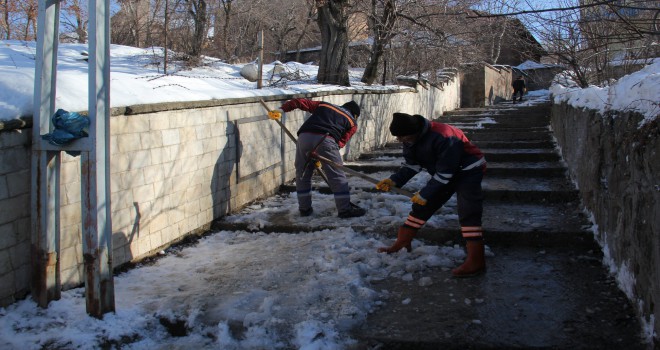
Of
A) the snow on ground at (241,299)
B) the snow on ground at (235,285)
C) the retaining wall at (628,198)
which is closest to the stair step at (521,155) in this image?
the snow on ground at (235,285)

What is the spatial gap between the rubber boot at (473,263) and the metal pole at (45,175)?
2999 mm

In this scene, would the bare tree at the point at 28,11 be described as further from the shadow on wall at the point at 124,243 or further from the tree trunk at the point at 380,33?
the shadow on wall at the point at 124,243

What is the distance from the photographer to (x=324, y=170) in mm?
6449

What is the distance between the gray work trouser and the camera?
246 inches

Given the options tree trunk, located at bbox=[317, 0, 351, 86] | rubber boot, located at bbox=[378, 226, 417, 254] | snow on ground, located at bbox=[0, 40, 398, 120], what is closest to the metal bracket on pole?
snow on ground, located at bbox=[0, 40, 398, 120]

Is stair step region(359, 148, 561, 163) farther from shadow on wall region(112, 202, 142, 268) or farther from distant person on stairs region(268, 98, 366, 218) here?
shadow on wall region(112, 202, 142, 268)

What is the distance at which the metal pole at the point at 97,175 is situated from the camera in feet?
11.7

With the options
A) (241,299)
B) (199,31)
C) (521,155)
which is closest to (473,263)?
(241,299)

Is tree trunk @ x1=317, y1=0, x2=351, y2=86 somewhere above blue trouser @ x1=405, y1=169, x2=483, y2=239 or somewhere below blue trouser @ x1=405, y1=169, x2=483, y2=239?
above

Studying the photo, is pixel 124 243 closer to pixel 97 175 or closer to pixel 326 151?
pixel 97 175

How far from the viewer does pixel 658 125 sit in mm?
3062

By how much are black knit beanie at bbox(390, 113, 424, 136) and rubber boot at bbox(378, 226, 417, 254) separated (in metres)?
0.86

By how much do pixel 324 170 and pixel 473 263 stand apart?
241 centimetres

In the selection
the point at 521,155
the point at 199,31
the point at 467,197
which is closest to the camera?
the point at 467,197
